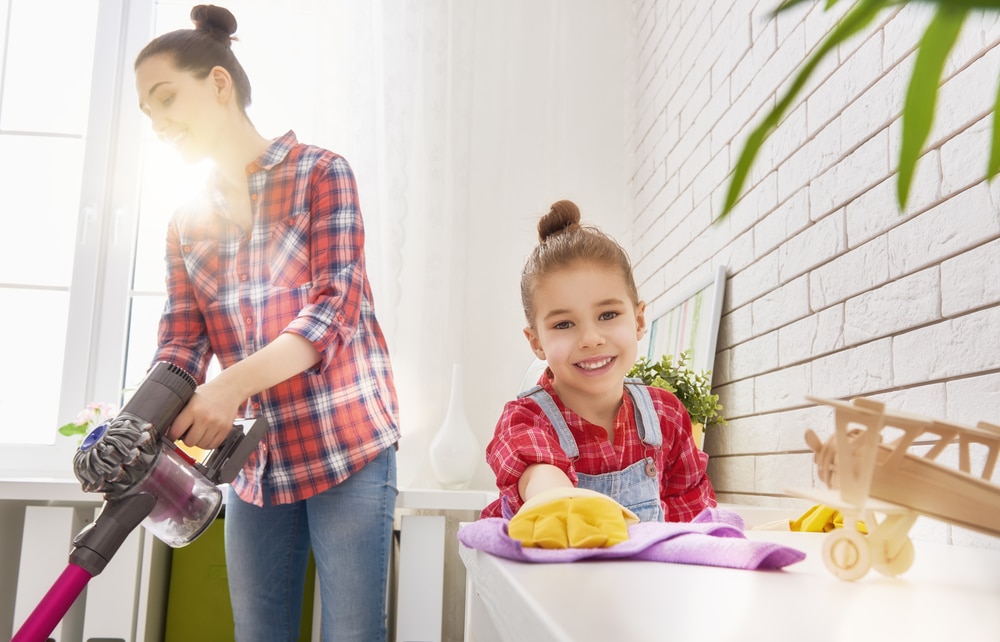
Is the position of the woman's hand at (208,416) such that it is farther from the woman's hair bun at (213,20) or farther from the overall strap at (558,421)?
the woman's hair bun at (213,20)

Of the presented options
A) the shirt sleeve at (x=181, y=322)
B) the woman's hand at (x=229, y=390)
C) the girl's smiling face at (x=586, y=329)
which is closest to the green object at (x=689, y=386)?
the girl's smiling face at (x=586, y=329)

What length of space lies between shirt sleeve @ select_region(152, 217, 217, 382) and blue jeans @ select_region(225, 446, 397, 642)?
0.27 metres

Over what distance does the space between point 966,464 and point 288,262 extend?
1.16 m

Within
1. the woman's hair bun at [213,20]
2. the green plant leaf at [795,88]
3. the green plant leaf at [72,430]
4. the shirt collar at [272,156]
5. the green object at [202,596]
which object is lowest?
the green object at [202,596]

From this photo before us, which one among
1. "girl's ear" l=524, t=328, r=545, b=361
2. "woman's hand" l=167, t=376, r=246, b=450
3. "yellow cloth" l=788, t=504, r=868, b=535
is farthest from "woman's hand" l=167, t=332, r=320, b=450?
"yellow cloth" l=788, t=504, r=868, b=535

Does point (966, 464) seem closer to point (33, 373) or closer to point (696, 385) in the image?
point (696, 385)

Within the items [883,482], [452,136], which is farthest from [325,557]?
[452,136]

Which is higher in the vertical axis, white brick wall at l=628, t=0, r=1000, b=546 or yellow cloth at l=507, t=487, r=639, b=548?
white brick wall at l=628, t=0, r=1000, b=546

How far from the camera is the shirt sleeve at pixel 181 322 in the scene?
150 cm

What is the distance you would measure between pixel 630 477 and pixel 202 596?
1463 mm

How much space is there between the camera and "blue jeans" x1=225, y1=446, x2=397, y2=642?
136 cm

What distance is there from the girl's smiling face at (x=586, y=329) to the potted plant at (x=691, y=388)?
483 mm

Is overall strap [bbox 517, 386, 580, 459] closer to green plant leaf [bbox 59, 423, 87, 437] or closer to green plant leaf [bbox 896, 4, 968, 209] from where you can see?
green plant leaf [bbox 896, 4, 968, 209]

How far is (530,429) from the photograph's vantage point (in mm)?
967
